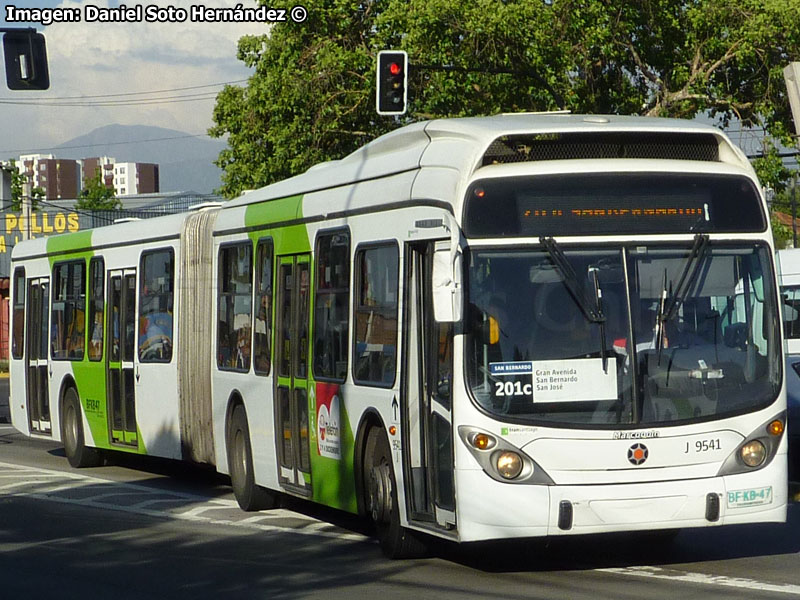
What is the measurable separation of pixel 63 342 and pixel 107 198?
74029mm

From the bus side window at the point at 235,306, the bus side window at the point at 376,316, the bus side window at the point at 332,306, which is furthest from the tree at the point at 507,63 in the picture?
the bus side window at the point at 376,316

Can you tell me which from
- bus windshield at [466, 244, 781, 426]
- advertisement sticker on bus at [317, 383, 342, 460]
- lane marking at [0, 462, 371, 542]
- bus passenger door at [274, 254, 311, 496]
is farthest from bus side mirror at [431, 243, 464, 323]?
lane marking at [0, 462, 371, 542]

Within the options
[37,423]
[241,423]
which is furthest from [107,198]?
[241,423]

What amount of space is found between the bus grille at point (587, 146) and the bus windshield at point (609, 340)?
28.9 inches

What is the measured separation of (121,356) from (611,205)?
9253 millimetres

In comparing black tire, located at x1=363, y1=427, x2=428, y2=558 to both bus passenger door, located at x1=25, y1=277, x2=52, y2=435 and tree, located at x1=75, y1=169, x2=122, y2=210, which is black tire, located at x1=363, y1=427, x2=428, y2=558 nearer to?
bus passenger door, located at x1=25, y1=277, x2=52, y2=435

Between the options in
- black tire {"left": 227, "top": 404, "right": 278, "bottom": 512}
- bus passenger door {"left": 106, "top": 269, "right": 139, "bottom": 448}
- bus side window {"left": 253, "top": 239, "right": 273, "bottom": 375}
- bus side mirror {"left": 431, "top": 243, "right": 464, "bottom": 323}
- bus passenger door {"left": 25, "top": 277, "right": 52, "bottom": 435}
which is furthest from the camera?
bus passenger door {"left": 25, "top": 277, "right": 52, "bottom": 435}

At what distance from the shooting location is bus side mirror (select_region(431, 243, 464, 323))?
8969 millimetres

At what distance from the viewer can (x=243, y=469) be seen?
1378 centimetres

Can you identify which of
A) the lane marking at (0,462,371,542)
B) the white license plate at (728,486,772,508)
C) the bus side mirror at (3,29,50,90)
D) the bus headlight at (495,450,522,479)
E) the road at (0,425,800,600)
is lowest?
the lane marking at (0,462,371,542)

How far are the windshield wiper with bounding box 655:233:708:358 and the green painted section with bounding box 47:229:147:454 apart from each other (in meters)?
9.15

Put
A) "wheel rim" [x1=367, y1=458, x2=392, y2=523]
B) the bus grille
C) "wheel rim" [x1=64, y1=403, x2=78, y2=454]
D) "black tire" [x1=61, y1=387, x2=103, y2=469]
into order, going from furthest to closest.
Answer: "wheel rim" [x1=64, y1=403, x2=78, y2=454]
"black tire" [x1=61, y1=387, x2=103, y2=469]
"wheel rim" [x1=367, y1=458, x2=392, y2=523]
the bus grille

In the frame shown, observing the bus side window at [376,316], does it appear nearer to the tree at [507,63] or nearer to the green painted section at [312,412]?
the green painted section at [312,412]

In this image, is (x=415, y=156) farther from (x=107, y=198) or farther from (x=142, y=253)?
(x=107, y=198)
